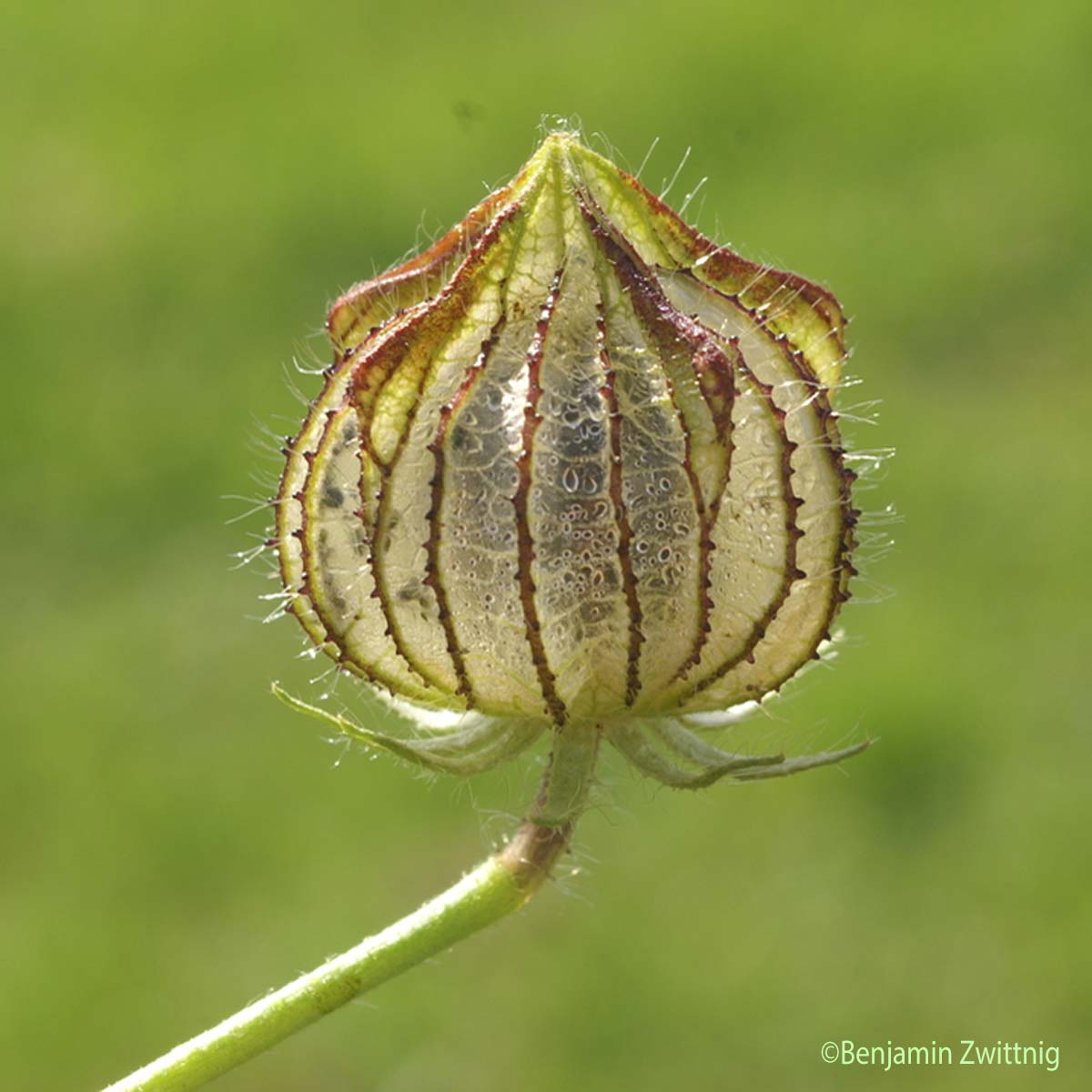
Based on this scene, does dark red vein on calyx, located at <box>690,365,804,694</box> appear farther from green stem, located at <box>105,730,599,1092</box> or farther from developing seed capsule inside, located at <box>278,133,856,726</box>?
green stem, located at <box>105,730,599,1092</box>

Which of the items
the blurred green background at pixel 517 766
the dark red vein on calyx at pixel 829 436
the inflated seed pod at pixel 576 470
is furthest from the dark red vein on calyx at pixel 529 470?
Answer: the blurred green background at pixel 517 766

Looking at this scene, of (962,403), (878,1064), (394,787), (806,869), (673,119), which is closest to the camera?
(878,1064)

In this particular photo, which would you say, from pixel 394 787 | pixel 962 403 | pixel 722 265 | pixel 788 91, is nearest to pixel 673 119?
pixel 788 91

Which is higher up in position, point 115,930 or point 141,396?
point 141,396

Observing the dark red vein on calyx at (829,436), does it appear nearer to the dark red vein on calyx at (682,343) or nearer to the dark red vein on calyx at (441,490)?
the dark red vein on calyx at (682,343)

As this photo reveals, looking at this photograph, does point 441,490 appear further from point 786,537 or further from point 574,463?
point 786,537

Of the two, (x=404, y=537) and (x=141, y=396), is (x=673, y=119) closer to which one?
(x=141, y=396)
